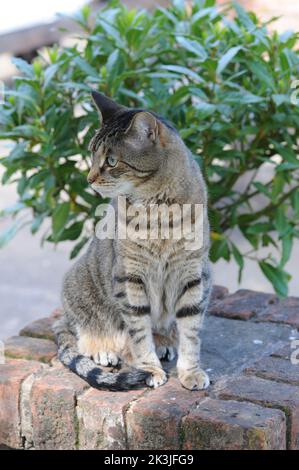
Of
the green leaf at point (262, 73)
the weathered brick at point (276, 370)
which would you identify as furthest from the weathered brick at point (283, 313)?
the green leaf at point (262, 73)

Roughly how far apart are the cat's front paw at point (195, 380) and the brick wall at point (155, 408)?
0.08 ft

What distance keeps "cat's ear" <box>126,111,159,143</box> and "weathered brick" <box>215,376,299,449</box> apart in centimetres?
86

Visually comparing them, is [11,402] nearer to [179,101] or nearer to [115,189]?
[115,189]

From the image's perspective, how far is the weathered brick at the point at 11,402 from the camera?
2.82 meters

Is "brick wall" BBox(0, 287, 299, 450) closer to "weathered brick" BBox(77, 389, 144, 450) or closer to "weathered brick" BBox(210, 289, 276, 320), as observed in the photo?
"weathered brick" BBox(77, 389, 144, 450)

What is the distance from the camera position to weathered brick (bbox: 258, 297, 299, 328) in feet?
10.8

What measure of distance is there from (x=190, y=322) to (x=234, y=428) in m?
0.54

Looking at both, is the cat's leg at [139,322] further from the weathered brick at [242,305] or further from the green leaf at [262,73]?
the green leaf at [262,73]

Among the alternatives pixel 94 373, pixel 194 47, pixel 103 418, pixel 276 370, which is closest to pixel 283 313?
pixel 276 370

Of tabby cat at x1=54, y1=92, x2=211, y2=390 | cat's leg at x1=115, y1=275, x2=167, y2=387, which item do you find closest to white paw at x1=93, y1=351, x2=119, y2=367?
tabby cat at x1=54, y1=92, x2=211, y2=390

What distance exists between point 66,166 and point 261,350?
4.02 feet

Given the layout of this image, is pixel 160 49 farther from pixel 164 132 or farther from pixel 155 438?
pixel 155 438

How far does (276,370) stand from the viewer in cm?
281
